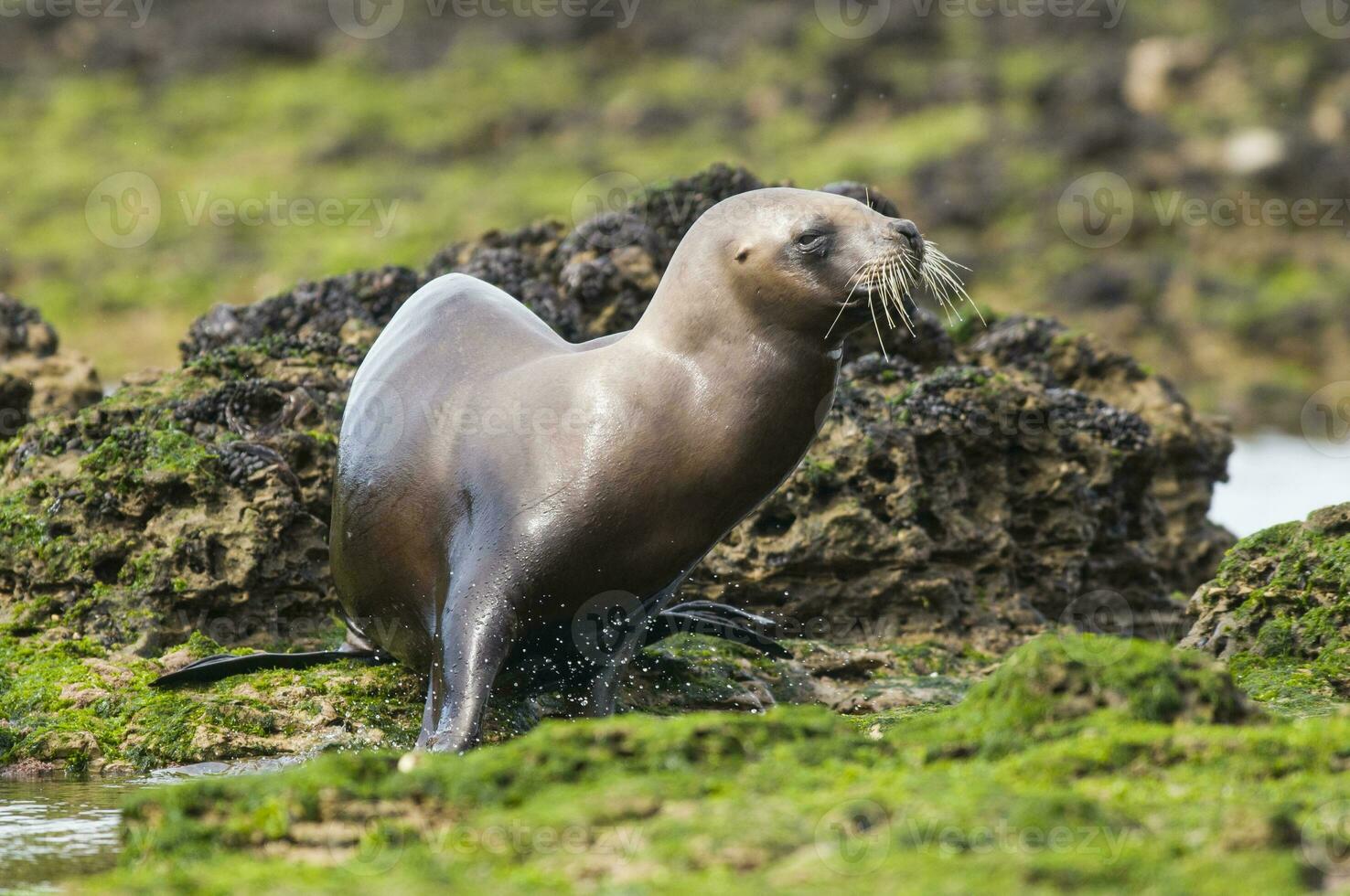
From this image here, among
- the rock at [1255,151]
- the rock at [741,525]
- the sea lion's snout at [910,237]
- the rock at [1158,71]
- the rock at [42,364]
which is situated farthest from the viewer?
the rock at [1158,71]

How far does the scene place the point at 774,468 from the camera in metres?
6.05

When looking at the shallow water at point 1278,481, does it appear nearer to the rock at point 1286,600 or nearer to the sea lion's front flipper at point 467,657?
the rock at point 1286,600

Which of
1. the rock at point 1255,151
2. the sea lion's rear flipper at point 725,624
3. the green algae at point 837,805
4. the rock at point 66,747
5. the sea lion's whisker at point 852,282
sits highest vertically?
the rock at point 1255,151

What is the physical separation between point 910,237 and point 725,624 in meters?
2.21

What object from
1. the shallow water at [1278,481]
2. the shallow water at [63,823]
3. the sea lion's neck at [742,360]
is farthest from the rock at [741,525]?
the shallow water at [1278,481]

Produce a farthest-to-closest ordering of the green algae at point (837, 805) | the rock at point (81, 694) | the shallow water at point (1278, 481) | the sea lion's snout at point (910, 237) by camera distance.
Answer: the shallow water at point (1278, 481) < the rock at point (81, 694) < the sea lion's snout at point (910, 237) < the green algae at point (837, 805)

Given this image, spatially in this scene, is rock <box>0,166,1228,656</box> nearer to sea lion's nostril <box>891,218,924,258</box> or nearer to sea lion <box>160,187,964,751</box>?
sea lion <box>160,187,964,751</box>

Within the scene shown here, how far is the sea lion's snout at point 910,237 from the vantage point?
19.5 ft

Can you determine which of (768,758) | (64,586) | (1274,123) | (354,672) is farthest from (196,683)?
(1274,123)

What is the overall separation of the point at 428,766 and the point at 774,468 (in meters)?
2.07

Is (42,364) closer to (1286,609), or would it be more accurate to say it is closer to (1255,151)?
(1286,609)

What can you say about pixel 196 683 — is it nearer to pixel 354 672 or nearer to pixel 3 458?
pixel 354 672

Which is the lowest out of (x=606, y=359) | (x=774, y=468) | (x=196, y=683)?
(x=196, y=683)

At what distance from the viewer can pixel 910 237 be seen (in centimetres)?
598
